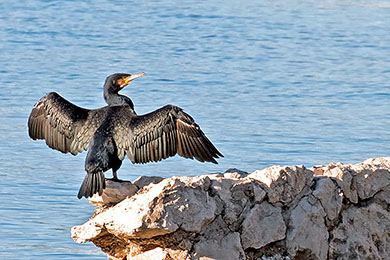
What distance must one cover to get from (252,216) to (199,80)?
745cm

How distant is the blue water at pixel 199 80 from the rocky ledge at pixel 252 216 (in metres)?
1.60

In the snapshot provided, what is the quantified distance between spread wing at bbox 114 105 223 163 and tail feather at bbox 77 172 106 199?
369 mm

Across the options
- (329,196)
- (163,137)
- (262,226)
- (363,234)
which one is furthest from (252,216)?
(163,137)

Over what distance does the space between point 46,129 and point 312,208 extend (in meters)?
2.31

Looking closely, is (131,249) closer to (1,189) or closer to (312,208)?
(312,208)

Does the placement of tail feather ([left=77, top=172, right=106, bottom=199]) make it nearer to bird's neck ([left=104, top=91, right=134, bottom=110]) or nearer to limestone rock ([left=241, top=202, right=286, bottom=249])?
bird's neck ([left=104, top=91, right=134, bottom=110])

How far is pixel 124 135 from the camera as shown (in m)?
6.59

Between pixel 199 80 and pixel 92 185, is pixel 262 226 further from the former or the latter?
pixel 199 80

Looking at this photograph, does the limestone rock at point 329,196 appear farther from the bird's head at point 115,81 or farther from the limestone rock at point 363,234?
the bird's head at point 115,81

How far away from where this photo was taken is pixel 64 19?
17.4 metres

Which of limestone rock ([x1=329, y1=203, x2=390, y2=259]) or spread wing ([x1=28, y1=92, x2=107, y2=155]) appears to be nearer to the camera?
limestone rock ([x1=329, y1=203, x2=390, y2=259])

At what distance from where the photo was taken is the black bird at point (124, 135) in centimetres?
647

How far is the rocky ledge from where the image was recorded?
5484mm

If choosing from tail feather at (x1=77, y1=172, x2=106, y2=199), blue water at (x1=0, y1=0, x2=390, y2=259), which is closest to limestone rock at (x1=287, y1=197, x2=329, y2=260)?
tail feather at (x1=77, y1=172, x2=106, y2=199)
